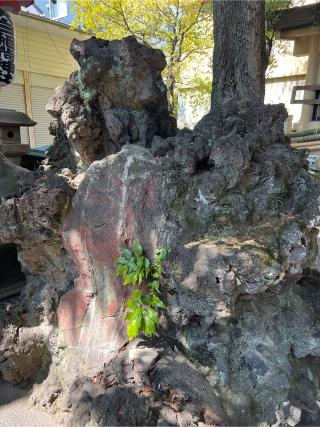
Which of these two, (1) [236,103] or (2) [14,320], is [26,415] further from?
(1) [236,103]

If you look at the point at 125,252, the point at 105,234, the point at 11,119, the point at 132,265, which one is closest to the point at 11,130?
the point at 11,119

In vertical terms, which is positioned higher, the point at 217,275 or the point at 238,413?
the point at 217,275

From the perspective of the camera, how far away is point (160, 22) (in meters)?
9.63

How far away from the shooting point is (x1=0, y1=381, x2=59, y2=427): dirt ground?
2.74 metres

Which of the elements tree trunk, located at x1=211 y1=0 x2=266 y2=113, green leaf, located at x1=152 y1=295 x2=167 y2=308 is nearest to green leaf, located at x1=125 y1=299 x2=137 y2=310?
green leaf, located at x1=152 y1=295 x2=167 y2=308

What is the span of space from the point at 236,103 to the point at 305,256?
1.40 m

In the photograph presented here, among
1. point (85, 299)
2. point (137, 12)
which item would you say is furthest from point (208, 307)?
point (137, 12)

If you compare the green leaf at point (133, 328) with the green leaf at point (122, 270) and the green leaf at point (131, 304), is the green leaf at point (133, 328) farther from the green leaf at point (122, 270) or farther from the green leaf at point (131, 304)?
the green leaf at point (122, 270)

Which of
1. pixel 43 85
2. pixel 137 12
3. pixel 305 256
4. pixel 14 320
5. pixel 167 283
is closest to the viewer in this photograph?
pixel 305 256

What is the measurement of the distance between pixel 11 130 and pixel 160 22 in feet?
22.5

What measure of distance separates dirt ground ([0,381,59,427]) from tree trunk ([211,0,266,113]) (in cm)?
384

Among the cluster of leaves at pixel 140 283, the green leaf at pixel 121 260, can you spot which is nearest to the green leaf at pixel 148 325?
the cluster of leaves at pixel 140 283

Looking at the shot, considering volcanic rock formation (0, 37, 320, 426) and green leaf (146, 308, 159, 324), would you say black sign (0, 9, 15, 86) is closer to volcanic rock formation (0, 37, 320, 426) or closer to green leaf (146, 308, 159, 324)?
volcanic rock formation (0, 37, 320, 426)

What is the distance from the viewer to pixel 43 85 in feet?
40.5
